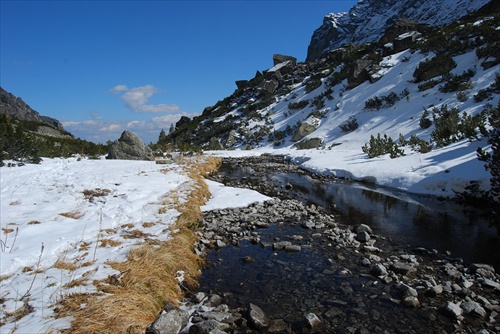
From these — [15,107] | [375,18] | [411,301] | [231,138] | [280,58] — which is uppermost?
[375,18]

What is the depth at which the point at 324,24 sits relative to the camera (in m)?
111

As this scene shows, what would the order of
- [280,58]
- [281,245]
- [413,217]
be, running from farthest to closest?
[280,58] → [413,217] → [281,245]

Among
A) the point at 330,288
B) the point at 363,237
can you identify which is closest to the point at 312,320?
the point at 330,288

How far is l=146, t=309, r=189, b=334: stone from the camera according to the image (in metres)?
3.92

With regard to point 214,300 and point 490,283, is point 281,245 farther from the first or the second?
point 490,283

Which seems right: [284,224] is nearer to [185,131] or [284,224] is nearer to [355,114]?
[355,114]

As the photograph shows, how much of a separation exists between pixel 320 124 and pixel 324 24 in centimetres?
8971

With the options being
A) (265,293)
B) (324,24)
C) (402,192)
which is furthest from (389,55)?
(324,24)

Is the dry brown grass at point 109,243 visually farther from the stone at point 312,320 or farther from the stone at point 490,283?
the stone at point 490,283

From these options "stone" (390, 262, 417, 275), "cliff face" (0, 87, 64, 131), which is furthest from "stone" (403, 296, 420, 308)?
"cliff face" (0, 87, 64, 131)

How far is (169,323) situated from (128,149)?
67.7 feet

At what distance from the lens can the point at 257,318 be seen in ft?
15.2

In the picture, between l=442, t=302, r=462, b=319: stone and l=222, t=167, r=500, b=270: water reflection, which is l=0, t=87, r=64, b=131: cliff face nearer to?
l=222, t=167, r=500, b=270: water reflection

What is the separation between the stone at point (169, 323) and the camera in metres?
3.92
